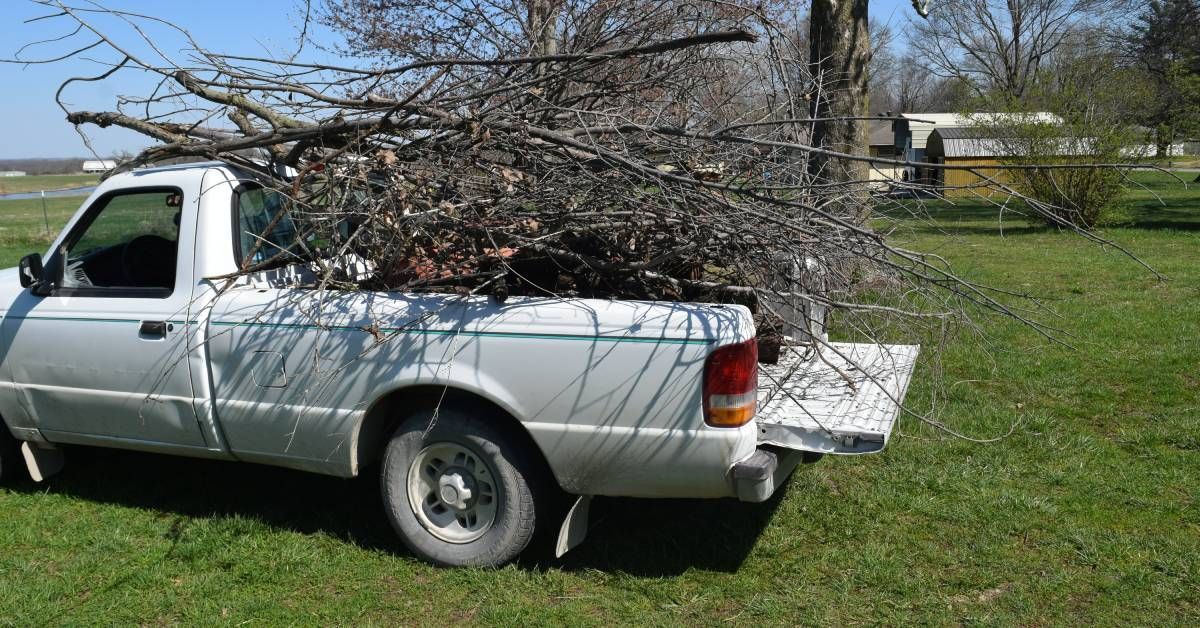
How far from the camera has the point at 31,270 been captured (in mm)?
5215

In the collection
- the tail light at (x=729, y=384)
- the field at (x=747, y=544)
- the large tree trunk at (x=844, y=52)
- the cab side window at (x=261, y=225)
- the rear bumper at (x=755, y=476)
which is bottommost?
the field at (x=747, y=544)

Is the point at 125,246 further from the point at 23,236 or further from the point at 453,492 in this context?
the point at 23,236

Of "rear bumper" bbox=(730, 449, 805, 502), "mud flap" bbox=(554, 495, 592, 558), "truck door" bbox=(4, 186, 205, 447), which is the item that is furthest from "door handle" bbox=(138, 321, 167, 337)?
"rear bumper" bbox=(730, 449, 805, 502)

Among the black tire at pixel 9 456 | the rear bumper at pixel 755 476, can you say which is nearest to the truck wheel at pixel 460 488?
the rear bumper at pixel 755 476

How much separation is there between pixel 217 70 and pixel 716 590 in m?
3.63

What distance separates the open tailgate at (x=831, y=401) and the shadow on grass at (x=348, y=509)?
79cm

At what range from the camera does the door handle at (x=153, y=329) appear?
15.8 feet

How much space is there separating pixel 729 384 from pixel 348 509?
251 cm

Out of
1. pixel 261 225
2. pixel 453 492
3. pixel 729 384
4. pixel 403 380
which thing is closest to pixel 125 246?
pixel 261 225

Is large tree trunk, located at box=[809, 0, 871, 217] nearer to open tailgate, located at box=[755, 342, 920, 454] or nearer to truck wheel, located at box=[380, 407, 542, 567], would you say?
open tailgate, located at box=[755, 342, 920, 454]

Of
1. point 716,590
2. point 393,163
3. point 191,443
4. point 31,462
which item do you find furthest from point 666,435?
point 31,462

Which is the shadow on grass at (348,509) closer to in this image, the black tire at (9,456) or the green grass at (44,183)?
the black tire at (9,456)

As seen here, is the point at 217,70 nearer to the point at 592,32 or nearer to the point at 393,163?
the point at 393,163

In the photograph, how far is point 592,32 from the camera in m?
8.10
